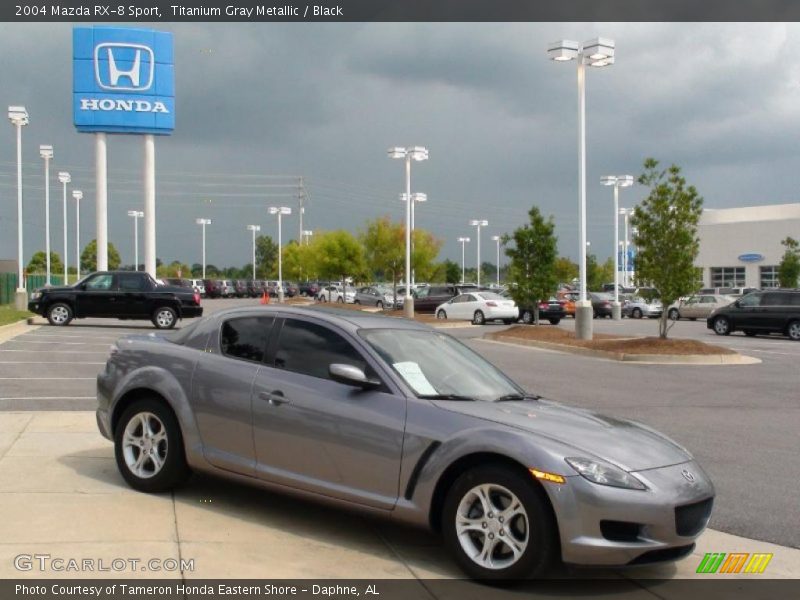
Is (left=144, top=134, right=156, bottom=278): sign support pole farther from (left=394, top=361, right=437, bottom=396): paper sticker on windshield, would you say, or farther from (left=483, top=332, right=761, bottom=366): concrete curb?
(left=394, top=361, right=437, bottom=396): paper sticker on windshield

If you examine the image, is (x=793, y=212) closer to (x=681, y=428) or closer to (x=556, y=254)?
(x=556, y=254)

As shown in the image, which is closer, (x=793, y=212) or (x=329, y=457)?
(x=329, y=457)

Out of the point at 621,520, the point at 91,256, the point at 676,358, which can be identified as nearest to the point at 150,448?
the point at 621,520

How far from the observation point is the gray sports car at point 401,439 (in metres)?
5.33

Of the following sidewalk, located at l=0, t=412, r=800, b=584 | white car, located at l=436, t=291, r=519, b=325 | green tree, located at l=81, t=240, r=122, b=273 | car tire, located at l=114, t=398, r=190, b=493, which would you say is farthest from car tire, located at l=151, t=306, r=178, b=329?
green tree, located at l=81, t=240, r=122, b=273

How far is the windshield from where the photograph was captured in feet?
20.7

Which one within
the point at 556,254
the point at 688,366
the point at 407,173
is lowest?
the point at 688,366

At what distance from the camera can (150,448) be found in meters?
7.29

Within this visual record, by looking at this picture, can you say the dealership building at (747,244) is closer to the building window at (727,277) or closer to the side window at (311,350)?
the building window at (727,277)

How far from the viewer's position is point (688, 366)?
21000 mm

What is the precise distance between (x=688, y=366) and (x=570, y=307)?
71.8 feet

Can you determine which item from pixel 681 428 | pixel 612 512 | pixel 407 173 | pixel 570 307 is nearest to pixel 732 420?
pixel 681 428

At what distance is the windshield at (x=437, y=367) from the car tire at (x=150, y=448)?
1.77 metres

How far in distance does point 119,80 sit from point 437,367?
38.1 meters
